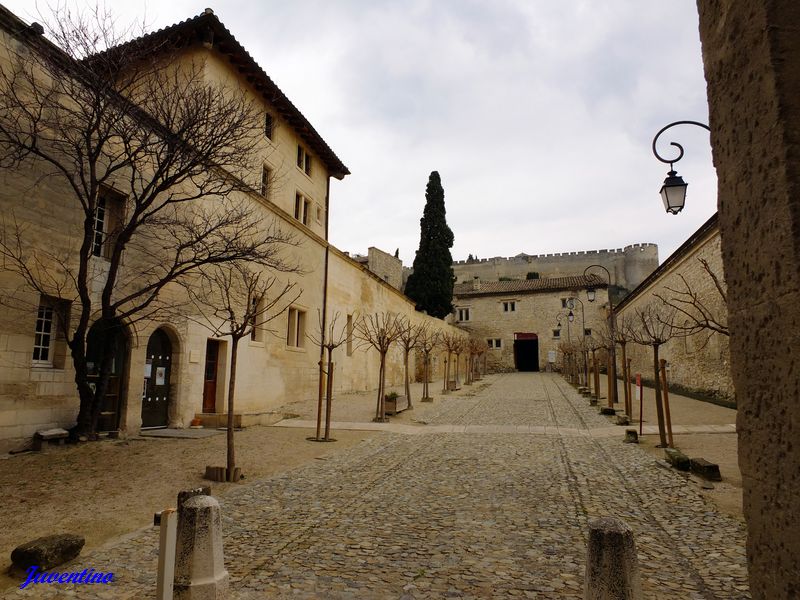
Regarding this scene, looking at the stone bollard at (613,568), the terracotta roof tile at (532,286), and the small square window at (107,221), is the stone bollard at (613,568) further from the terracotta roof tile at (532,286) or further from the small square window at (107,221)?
the terracotta roof tile at (532,286)

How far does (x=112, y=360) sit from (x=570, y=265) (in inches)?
2401

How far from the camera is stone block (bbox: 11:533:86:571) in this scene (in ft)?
12.9

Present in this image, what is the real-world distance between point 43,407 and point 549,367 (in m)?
40.5

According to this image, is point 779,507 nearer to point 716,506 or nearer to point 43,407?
point 716,506

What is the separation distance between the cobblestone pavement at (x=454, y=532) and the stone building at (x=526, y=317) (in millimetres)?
→ 37388

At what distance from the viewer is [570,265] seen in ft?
210

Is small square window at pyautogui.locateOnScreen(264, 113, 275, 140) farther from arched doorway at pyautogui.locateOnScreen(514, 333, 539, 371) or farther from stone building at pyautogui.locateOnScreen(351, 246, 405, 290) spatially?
arched doorway at pyautogui.locateOnScreen(514, 333, 539, 371)

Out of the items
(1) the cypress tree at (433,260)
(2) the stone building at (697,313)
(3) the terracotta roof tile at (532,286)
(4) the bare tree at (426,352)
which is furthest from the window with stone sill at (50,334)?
(3) the terracotta roof tile at (532,286)

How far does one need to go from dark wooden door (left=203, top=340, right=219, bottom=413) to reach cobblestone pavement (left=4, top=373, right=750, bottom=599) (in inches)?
256

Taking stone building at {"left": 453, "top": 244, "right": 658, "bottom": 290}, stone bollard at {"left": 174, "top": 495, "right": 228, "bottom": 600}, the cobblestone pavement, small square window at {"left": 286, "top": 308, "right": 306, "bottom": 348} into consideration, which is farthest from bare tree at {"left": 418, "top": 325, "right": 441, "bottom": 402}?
stone building at {"left": 453, "top": 244, "right": 658, "bottom": 290}

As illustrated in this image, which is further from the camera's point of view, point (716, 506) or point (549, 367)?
point (549, 367)

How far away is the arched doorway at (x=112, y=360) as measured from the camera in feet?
30.3

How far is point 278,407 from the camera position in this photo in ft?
53.0

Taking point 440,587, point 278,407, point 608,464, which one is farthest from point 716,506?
point 278,407
